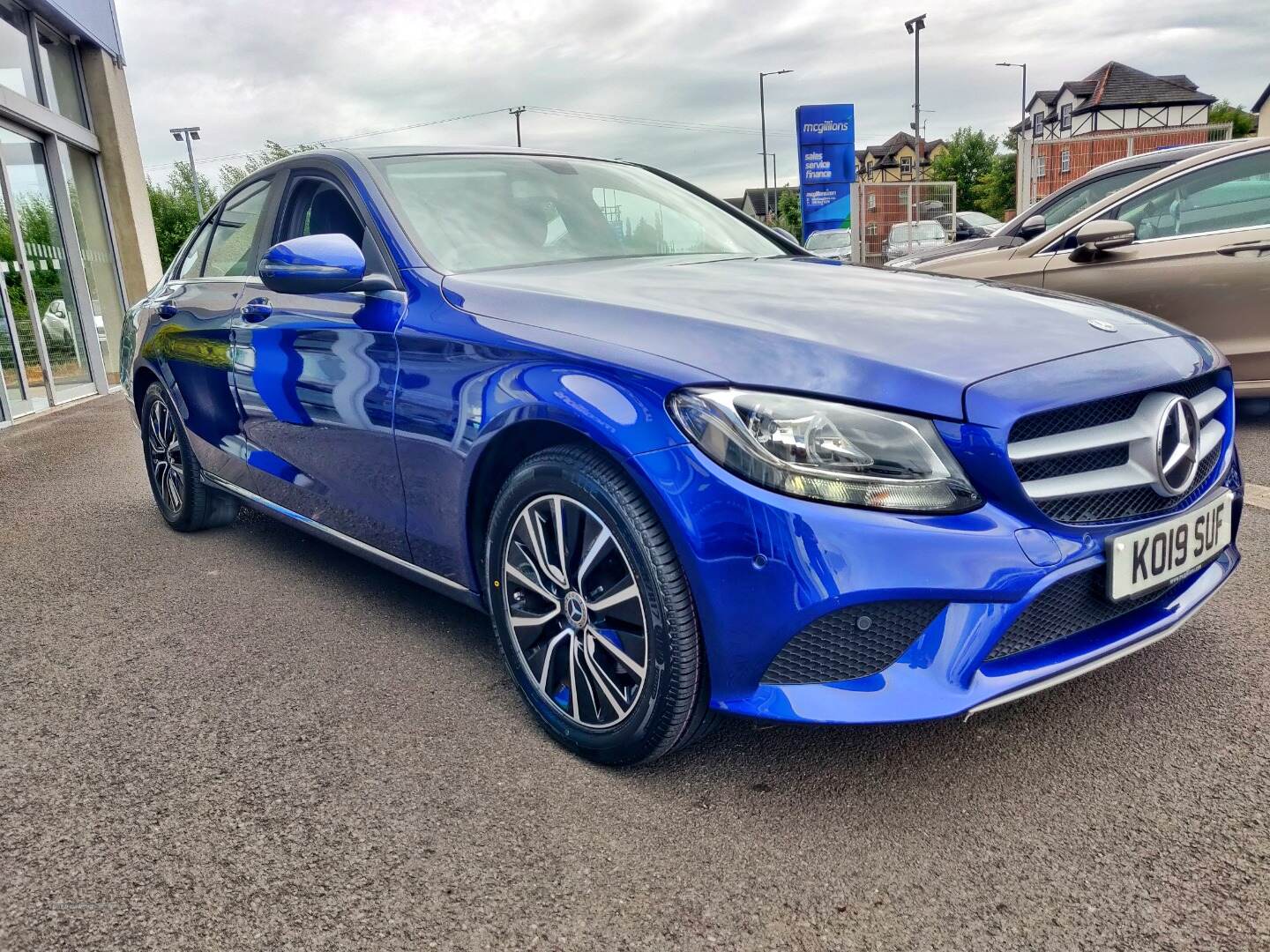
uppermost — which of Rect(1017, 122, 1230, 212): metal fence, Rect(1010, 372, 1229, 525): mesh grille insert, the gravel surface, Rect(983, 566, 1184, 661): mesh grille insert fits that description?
Rect(1017, 122, 1230, 212): metal fence

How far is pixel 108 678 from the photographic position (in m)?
2.85

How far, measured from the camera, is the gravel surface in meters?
1.70

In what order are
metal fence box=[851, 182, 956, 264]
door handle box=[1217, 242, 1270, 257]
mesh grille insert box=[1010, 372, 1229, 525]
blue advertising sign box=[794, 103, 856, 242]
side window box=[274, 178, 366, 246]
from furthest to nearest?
blue advertising sign box=[794, 103, 856, 242] → metal fence box=[851, 182, 956, 264] → door handle box=[1217, 242, 1270, 257] → side window box=[274, 178, 366, 246] → mesh grille insert box=[1010, 372, 1229, 525]

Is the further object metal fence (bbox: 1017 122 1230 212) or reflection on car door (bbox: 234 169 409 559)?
metal fence (bbox: 1017 122 1230 212)

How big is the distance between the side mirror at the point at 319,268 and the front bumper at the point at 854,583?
1.14m

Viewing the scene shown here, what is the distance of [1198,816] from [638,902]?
108 centimetres

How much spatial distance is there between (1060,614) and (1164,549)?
0.98 ft

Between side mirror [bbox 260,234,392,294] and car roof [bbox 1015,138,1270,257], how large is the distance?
14.2 ft

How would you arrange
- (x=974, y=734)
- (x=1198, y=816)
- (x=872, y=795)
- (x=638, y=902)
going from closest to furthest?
1. (x=638, y=902)
2. (x=1198, y=816)
3. (x=872, y=795)
4. (x=974, y=734)

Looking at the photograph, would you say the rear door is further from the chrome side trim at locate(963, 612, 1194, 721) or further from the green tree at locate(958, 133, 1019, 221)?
the green tree at locate(958, 133, 1019, 221)

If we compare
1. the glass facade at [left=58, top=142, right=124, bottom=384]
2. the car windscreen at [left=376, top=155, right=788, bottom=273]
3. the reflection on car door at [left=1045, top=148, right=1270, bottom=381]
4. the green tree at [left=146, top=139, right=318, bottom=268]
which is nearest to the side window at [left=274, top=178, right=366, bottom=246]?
the car windscreen at [left=376, top=155, right=788, bottom=273]

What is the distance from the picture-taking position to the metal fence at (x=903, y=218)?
57.8 ft

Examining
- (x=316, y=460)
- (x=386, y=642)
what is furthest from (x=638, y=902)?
(x=316, y=460)

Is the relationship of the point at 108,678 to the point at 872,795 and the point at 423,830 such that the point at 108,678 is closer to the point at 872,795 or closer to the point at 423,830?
the point at 423,830
